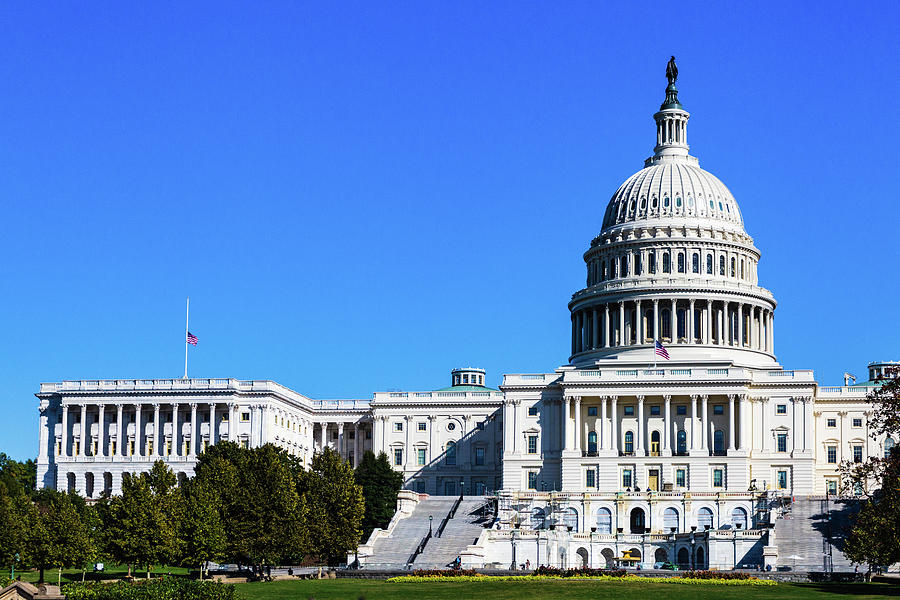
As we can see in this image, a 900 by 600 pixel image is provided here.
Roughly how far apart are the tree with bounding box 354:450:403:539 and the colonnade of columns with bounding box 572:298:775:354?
38.4m

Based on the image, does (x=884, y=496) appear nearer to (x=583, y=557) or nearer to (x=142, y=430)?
(x=583, y=557)

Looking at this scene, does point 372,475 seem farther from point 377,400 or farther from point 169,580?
point 169,580

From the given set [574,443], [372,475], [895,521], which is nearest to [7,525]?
[372,475]

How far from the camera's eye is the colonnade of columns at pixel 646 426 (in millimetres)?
164000

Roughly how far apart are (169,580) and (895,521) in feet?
127

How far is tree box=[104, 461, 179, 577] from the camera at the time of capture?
109 meters

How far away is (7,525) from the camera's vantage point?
112 meters

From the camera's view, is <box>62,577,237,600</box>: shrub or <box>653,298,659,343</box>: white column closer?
<box>62,577,237,600</box>: shrub

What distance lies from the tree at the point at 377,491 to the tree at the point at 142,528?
110 ft

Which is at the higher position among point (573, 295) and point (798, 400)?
point (573, 295)

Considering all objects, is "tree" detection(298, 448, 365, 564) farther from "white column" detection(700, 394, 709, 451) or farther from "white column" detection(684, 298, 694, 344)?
"white column" detection(684, 298, 694, 344)

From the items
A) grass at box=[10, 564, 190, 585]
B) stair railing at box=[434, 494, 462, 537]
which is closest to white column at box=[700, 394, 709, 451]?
stair railing at box=[434, 494, 462, 537]

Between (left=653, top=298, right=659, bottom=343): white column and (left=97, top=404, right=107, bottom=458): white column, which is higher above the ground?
(left=653, top=298, right=659, bottom=343): white column

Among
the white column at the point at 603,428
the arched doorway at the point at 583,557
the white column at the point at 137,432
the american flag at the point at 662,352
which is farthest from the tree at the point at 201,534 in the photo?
the white column at the point at 137,432
